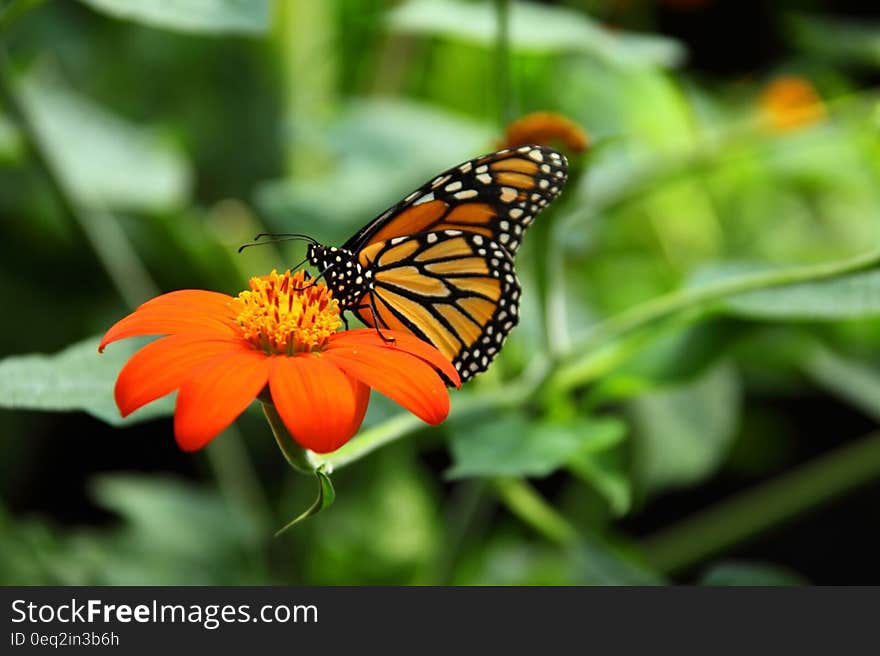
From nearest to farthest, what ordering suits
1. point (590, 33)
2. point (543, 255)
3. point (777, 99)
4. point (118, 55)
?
point (543, 255) → point (590, 33) → point (777, 99) → point (118, 55)

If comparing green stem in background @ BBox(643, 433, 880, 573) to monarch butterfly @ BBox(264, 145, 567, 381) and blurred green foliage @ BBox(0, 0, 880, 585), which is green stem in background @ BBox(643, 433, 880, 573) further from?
monarch butterfly @ BBox(264, 145, 567, 381)

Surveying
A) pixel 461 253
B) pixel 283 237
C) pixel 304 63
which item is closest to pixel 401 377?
pixel 461 253

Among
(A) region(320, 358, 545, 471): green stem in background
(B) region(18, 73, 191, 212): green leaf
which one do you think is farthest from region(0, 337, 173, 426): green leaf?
(B) region(18, 73, 191, 212): green leaf

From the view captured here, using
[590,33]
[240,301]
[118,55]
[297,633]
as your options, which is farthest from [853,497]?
[118,55]

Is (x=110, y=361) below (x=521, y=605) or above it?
above

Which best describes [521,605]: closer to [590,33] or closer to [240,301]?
[240,301]

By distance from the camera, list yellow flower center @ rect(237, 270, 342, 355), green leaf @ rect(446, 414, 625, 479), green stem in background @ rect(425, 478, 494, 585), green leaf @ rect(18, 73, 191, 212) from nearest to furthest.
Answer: yellow flower center @ rect(237, 270, 342, 355), green leaf @ rect(446, 414, 625, 479), green stem in background @ rect(425, 478, 494, 585), green leaf @ rect(18, 73, 191, 212)

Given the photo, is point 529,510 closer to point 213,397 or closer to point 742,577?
point 742,577
